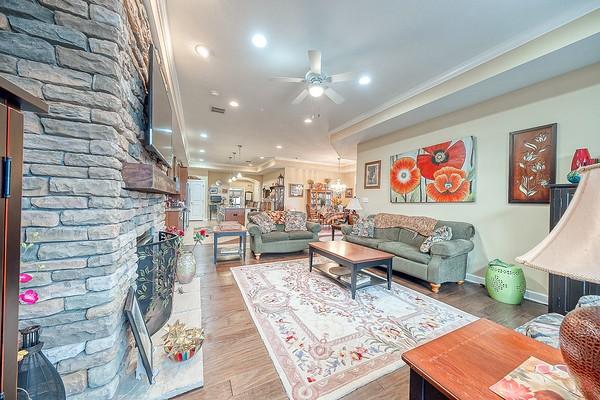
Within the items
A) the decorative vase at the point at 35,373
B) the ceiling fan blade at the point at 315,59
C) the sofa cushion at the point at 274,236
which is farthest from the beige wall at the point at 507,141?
the decorative vase at the point at 35,373

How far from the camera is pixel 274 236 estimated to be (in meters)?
4.48

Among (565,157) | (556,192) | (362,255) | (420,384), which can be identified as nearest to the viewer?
(420,384)

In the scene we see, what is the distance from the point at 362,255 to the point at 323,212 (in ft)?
21.5

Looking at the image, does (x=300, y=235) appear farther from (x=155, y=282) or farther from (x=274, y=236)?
(x=155, y=282)

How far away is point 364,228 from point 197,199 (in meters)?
8.65

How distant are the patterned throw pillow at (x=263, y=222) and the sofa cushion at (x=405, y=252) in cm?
216

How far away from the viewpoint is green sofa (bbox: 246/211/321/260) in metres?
4.33

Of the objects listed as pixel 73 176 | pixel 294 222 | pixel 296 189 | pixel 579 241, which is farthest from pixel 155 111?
pixel 296 189

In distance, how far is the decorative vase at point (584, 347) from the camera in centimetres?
53

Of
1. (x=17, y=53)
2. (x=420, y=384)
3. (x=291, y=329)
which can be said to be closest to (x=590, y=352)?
(x=420, y=384)

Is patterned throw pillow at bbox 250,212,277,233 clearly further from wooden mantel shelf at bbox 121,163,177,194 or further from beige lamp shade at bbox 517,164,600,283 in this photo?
beige lamp shade at bbox 517,164,600,283

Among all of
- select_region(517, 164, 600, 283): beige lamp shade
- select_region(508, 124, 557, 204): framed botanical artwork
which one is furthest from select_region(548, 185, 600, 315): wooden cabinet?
select_region(517, 164, 600, 283): beige lamp shade

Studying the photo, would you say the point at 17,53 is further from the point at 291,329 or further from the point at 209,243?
the point at 209,243

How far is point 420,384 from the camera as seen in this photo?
0.90 m
